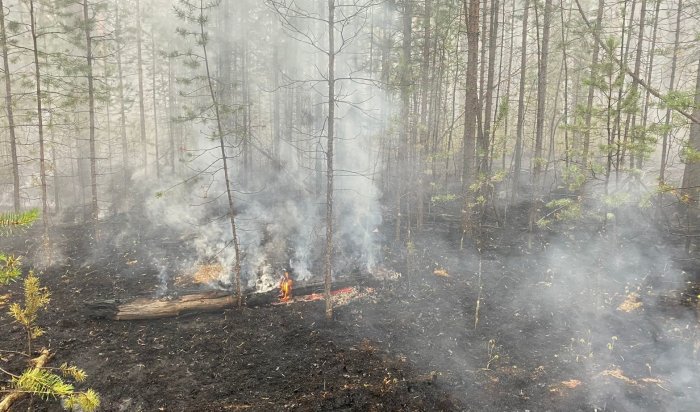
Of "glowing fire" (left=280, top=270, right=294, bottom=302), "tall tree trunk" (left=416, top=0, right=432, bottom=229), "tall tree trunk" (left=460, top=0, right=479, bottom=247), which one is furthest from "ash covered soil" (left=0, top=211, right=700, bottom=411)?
"tall tree trunk" (left=460, top=0, right=479, bottom=247)

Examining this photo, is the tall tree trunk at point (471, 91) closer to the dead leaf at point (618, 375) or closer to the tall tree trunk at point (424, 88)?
the tall tree trunk at point (424, 88)

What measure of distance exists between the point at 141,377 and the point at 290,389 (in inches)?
123

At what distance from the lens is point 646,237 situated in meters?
14.0

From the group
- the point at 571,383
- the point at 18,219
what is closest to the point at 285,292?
the point at 571,383

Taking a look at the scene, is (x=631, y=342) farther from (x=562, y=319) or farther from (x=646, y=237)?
(x=646, y=237)

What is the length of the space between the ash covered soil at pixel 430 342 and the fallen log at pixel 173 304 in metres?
0.25

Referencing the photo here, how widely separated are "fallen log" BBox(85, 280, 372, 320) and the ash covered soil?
250 mm

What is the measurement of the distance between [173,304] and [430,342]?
7069mm

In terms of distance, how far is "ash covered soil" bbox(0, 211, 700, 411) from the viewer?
6.87 metres

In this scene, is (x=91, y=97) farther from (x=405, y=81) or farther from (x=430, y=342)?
(x=430, y=342)

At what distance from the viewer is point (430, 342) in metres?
8.90

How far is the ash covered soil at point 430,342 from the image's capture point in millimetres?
6867

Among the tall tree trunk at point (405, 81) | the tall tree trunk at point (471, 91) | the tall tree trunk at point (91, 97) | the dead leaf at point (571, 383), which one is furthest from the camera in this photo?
the tall tree trunk at point (91, 97)

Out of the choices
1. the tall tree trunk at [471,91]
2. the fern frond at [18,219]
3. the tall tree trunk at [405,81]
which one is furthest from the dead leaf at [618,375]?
the fern frond at [18,219]
